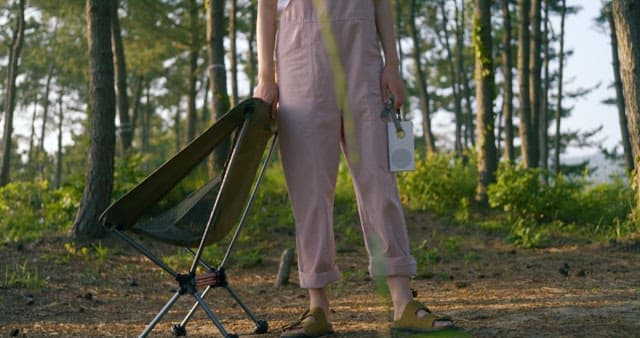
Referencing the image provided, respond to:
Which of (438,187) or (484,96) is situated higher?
(484,96)

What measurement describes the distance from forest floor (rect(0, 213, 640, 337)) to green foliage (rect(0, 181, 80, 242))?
639 mm

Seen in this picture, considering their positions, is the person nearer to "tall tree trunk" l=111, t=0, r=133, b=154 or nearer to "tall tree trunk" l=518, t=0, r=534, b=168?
"tall tree trunk" l=518, t=0, r=534, b=168

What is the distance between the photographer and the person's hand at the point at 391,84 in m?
2.83

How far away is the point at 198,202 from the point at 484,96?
6.96 meters

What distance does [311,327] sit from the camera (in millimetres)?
2975

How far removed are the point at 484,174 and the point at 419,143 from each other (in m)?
25.8

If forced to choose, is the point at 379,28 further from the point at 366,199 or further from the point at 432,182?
the point at 432,182

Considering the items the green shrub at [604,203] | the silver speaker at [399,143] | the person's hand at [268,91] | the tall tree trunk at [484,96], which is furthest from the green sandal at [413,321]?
the tall tree trunk at [484,96]

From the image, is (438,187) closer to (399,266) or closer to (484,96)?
(484,96)

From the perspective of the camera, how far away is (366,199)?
112 inches

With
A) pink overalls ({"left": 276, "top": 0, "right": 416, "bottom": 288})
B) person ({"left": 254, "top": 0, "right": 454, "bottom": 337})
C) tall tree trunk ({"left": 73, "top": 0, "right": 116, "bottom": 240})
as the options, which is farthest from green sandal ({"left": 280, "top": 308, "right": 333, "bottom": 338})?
tall tree trunk ({"left": 73, "top": 0, "right": 116, "bottom": 240})

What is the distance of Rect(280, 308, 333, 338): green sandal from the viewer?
2975mm

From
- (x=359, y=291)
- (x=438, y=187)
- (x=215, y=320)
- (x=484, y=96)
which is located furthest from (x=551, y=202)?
(x=215, y=320)

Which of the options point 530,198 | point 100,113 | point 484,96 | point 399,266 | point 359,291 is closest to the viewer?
point 399,266
